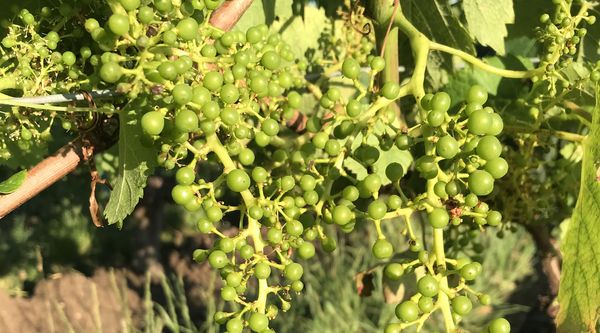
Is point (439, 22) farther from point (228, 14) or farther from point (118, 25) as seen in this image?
point (118, 25)

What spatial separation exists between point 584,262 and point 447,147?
340mm

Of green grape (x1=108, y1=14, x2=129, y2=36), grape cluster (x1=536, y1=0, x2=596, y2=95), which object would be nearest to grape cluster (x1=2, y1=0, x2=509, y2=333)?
green grape (x1=108, y1=14, x2=129, y2=36)

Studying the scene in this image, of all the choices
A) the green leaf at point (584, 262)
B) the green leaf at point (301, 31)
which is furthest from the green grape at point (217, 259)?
the green leaf at point (301, 31)

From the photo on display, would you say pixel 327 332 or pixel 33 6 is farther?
pixel 327 332

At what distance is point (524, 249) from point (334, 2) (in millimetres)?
5126

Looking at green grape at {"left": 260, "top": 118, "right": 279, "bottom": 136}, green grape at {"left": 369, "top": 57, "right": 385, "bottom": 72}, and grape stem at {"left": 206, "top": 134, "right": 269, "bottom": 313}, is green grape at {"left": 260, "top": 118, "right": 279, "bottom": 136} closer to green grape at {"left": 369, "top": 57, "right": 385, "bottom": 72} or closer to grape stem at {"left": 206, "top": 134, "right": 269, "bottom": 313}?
grape stem at {"left": 206, "top": 134, "right": 269, "bottom": 313}

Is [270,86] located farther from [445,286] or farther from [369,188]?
[445,286]

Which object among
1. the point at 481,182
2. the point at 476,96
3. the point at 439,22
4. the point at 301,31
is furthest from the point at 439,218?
the point at 301,31

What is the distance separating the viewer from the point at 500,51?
1439mm

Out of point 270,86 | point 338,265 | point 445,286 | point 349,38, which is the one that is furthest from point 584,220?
point 338,265

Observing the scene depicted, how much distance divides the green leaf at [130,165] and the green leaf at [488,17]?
2.74 feet

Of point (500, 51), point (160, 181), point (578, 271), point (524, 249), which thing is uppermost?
point (500, 51)

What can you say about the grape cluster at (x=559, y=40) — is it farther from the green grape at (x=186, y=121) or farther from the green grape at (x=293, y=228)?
the green grape at (x=186, y=121)

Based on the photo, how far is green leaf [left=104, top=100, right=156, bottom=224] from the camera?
1.04m
